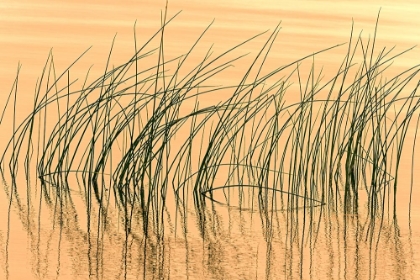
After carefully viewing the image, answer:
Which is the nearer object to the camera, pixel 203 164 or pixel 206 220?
pixel 206 220

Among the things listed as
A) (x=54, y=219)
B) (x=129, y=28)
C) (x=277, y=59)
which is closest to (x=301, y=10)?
(x=129, y=28)

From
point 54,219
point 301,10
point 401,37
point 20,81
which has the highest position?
point 301,10

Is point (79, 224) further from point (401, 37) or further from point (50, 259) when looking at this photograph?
point (401, 37)

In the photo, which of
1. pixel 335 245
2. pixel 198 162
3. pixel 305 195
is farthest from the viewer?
pixel 198 162

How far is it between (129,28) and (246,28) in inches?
33.1

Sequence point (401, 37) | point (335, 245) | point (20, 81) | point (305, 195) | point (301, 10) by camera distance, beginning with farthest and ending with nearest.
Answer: point (301, 10), point (401, 37), point (20, 81), point (305, 195), point (335, 245)

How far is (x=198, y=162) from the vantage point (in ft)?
15.4

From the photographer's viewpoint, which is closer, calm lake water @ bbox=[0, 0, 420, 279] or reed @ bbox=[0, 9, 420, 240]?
calm lake water @ bbox=[0, 0, 420, 279]

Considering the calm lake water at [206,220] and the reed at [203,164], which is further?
the reed at [203,164]

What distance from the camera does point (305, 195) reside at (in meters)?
4.28

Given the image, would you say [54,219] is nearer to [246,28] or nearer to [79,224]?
[79,224]

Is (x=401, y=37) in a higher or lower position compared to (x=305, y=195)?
higher

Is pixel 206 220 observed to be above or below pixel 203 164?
below

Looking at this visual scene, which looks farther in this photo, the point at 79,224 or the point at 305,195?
the point at 305,195
